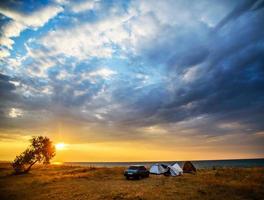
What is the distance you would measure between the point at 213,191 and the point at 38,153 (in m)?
46.1

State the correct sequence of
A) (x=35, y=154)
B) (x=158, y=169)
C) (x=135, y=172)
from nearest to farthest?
(x=135, y=172)
(x=158, y=169)
(x=35, y=154)

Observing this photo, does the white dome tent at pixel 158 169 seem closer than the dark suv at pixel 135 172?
No

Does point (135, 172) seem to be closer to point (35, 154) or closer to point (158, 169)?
point (158, 169)

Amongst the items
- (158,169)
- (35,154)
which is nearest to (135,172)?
(158,169)

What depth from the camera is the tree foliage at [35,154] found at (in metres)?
48.9

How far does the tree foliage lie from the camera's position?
48925 mm

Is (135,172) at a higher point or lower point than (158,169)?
lower

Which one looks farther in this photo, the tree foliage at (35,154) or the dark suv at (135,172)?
the tree foliage at (35,154)

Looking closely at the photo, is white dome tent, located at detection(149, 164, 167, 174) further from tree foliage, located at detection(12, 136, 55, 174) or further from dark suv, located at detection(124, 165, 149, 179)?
tree foliage, located at detection(12, 136, 55, 174)

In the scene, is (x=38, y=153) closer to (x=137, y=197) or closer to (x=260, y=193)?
(x=137, y=197)

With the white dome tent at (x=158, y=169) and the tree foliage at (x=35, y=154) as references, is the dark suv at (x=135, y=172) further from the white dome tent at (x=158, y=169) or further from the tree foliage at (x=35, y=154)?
the tree foliage at (x=35, y=154)

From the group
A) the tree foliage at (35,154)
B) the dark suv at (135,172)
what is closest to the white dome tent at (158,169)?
the dark suv at (135,172)

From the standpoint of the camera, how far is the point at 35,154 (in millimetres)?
51406

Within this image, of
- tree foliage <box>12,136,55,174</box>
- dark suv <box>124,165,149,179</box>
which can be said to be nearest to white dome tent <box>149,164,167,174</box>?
dark suv <box>124,165,149,179</box>
